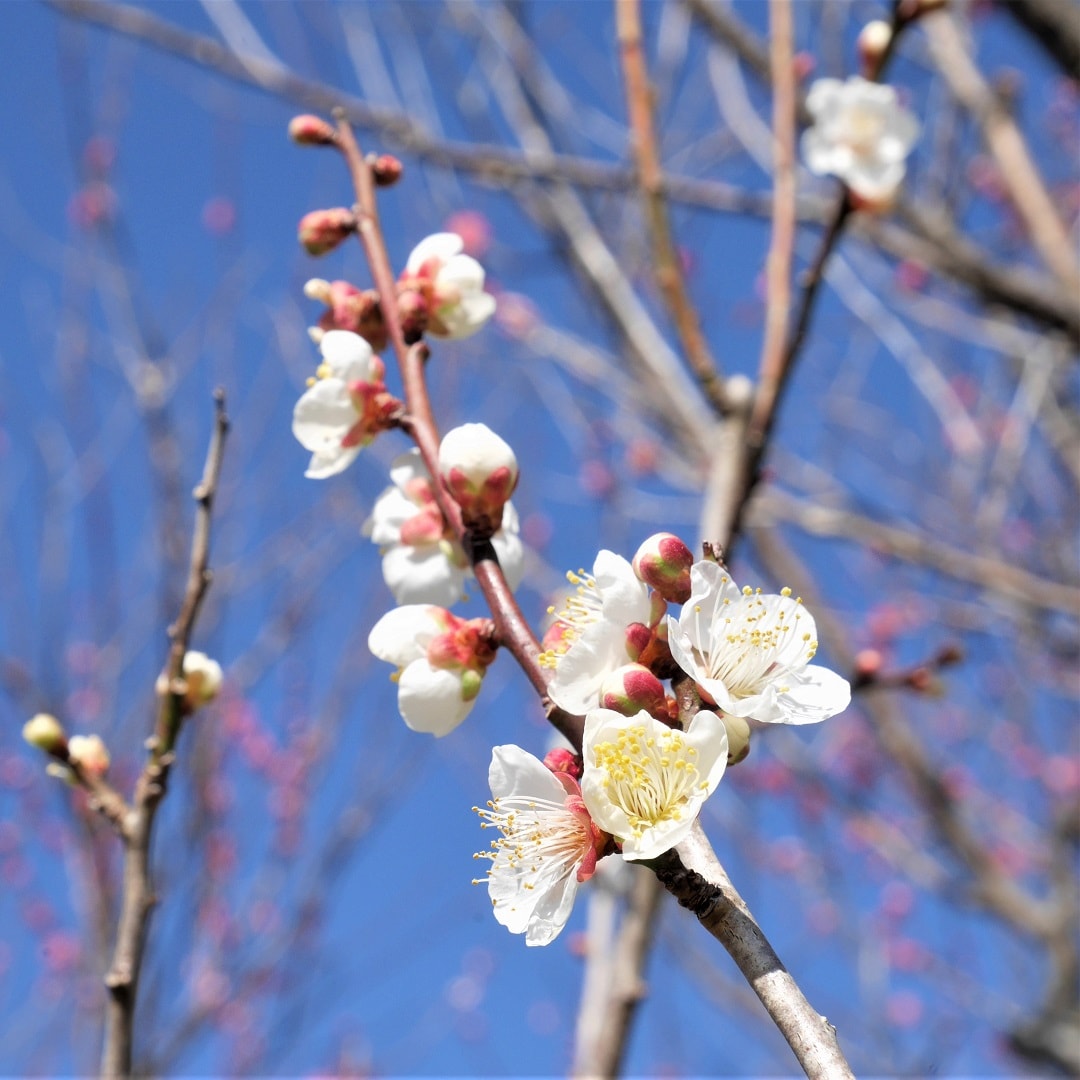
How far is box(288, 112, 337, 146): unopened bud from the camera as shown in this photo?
1.19m

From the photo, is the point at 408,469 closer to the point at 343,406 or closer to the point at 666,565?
the point at 343,406

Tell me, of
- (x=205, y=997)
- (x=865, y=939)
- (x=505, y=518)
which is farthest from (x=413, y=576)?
(x=865, y=939)

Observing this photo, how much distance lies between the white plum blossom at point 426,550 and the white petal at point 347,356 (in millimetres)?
93

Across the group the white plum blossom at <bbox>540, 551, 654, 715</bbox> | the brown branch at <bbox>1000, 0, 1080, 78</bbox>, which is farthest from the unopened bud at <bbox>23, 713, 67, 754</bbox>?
the brown branch at <bbox>1000, 0, 1080, 78</bbox>

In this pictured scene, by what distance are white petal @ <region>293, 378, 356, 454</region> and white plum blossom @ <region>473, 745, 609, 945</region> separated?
417 mm

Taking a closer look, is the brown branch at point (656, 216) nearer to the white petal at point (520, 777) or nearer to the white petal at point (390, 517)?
the white petal at point (390, 517)

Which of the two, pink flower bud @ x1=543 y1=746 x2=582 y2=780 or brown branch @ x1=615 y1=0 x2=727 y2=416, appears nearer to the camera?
pink flower bud @ x1=543 y1=746 x2=582 y2=780

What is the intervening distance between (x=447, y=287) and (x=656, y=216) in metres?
0.68

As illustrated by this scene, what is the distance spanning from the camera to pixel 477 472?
83 cm

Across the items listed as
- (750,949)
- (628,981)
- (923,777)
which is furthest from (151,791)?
(923,777)

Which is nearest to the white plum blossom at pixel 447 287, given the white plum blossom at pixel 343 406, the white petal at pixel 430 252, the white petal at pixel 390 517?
the white petal at pixel 430 252

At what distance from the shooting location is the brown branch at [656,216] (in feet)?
5.34

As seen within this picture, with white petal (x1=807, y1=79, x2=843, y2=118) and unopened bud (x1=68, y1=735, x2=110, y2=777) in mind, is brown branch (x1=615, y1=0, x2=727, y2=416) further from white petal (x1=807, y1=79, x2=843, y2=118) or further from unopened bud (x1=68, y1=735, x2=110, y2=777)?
unopened bud (x1=68, y1=735, x2=110, y2=777)

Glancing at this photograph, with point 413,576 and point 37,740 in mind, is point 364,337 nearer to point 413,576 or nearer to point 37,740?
point 413,576
